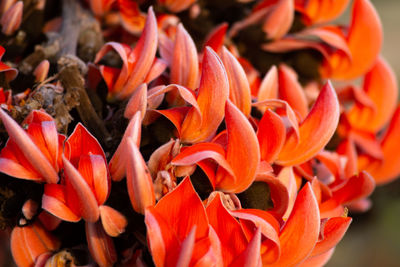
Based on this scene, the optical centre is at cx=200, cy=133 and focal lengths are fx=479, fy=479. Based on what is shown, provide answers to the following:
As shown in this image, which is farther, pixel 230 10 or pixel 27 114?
pixel 230 10

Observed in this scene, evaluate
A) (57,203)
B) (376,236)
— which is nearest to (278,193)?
(57,203)

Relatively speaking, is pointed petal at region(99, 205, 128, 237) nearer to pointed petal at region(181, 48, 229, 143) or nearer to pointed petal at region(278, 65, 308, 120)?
pointed petal at region(181, 48, 229, 143)

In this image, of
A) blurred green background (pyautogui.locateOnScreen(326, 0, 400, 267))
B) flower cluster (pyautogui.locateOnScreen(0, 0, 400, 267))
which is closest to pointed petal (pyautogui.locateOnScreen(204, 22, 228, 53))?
flower cluster (pyautogui.locateOnScreen(0, 0, 400, 267))

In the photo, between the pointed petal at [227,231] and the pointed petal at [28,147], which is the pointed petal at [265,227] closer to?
the pointed petal at [227,231]

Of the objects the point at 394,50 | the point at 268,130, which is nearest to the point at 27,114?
the point at 268,130

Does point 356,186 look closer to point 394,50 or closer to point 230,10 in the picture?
point 230,10
